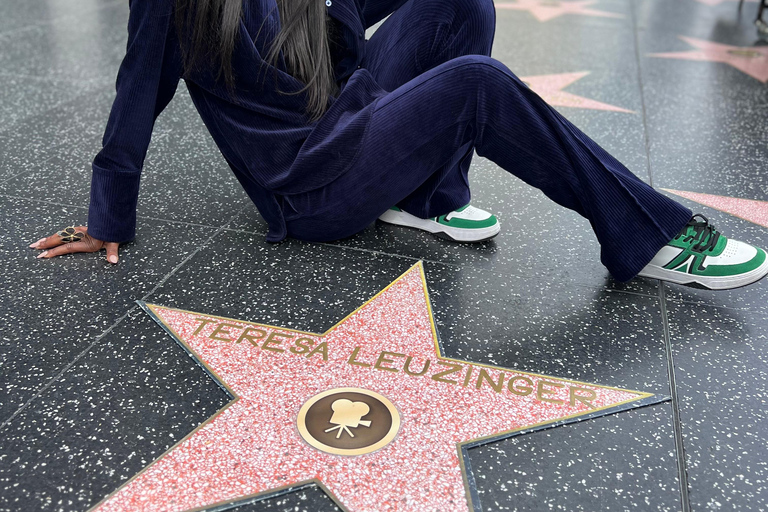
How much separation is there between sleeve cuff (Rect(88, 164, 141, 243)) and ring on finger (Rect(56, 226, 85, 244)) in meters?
0.07

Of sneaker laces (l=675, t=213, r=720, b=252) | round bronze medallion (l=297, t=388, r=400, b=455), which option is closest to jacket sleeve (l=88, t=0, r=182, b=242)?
round bronze medallion (l=297, t=388, r=400, b=455)

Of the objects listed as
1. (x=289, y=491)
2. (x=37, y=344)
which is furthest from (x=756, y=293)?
(x=37, y=344)

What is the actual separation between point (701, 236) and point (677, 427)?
498 millimetres

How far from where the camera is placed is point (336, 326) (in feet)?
4.44

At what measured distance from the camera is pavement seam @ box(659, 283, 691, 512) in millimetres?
1000

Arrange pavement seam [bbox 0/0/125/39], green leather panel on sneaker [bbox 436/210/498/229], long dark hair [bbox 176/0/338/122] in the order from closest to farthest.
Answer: long dark hair [bbox 176/0/338/122]
green leather panel on sneaker [bbox 436/210/498/229]
pavement seam [bbox 0/0/125/39]

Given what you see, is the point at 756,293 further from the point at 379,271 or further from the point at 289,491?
the point at 289,491

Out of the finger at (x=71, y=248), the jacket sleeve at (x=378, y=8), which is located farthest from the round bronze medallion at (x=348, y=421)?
the jacket sleeve at (x=378, y=8)

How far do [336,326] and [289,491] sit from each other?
43 centimetres

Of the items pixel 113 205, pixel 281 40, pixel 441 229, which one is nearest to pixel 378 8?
pixel 281 40

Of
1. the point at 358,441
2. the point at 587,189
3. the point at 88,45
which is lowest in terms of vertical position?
the point at 88,45

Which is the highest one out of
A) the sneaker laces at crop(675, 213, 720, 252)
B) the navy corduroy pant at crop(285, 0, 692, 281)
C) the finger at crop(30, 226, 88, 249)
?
the navy corduroy pant at crop(285, 0, 692, 281)

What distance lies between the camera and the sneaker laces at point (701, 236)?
146 cm

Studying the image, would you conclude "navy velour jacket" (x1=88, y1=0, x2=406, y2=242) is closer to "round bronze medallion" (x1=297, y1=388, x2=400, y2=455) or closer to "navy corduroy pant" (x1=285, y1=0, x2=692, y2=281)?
"navy corduroy pant" (x1=285, y1=0, x2=692, y2=281)
